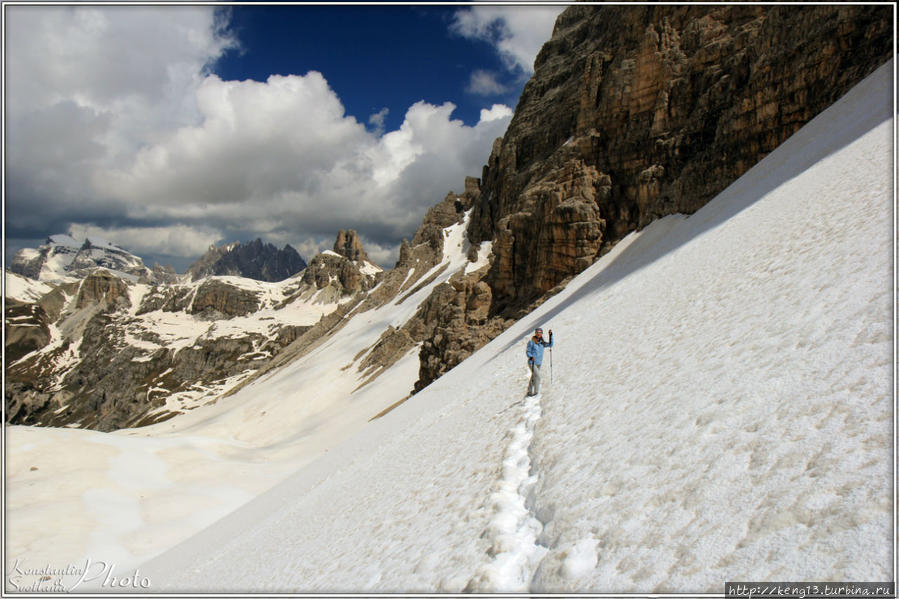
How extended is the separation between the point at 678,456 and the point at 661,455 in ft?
0.86

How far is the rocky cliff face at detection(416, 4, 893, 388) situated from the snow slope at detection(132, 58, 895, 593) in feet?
32.4

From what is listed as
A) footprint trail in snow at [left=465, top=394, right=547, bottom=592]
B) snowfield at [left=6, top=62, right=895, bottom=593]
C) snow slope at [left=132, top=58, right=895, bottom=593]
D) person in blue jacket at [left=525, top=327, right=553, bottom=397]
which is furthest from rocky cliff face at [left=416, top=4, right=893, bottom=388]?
footprint trail in snow at [left=465, top=394, right=547, bottom=592]

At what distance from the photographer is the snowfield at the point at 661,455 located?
11.5ft

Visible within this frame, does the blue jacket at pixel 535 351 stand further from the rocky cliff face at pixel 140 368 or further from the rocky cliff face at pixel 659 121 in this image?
the rocky cliff face at pixel 140 368

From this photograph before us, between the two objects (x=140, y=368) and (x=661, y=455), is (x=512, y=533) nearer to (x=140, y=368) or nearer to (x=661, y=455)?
(x=661, y=455)

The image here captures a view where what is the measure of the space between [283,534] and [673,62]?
136ft

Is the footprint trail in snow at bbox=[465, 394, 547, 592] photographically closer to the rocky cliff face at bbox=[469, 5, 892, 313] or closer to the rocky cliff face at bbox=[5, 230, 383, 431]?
the rocky cliff face at bbox=[469, 5, 892, 313]

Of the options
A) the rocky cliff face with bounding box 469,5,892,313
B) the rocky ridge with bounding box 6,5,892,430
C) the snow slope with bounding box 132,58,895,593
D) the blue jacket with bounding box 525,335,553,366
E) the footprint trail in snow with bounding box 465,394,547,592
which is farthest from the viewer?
the rocky ridge with bounding box 6,5,892,430

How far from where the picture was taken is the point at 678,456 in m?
4.86

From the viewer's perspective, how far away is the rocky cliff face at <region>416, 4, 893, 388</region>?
21969 mm

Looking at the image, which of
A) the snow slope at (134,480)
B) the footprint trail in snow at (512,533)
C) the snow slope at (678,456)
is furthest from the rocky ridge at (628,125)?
the footprint trail in snow at (512,533)

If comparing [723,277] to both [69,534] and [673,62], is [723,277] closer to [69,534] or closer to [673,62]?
[69,534]

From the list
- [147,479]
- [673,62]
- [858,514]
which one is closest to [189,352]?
[147,479]

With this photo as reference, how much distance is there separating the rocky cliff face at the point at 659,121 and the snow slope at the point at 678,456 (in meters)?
9.86
